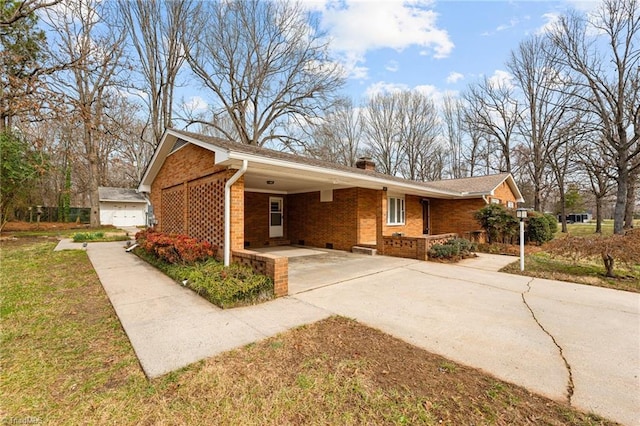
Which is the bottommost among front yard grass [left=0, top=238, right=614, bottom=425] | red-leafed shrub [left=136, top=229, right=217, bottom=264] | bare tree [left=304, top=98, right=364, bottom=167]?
front yard grass [left=0, top=238, right=614, bottom=425]

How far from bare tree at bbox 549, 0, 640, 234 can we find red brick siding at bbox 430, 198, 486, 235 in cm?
706

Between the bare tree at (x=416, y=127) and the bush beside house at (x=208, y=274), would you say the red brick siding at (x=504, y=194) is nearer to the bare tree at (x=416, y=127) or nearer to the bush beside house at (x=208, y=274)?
the bare tree at (x=416, y=127)

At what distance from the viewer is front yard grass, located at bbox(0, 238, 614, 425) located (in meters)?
2.22

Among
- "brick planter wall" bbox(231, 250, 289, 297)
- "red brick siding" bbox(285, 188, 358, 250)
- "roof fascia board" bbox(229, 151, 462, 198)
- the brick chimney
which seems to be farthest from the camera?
the brick chimney

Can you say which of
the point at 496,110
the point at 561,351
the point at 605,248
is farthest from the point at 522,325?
the point at 496,110

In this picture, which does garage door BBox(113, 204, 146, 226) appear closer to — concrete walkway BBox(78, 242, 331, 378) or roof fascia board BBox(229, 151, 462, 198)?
concrete walkway BBox(78, 242, 331, 378)

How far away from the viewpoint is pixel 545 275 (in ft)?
24.3

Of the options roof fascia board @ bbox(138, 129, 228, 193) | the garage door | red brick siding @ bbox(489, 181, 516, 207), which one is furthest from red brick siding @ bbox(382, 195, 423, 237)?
the garage door

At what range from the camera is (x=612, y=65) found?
48.0 ft

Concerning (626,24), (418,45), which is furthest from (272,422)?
(626,24)

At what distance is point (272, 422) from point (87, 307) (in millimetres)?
4492

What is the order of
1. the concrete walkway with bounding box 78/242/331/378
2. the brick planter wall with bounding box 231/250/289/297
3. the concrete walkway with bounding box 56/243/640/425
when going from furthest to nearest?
1. the brick planter wall with bounding box 231/250/289/297
2. the concrete walkway with bounding box 78/242/331/378
3. the concrete walkway with bounding box 56/243/640/425

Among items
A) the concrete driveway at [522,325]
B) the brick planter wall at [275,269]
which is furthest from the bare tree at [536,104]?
the brick planter wall at [275,269]

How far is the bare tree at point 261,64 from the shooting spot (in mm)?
19281
